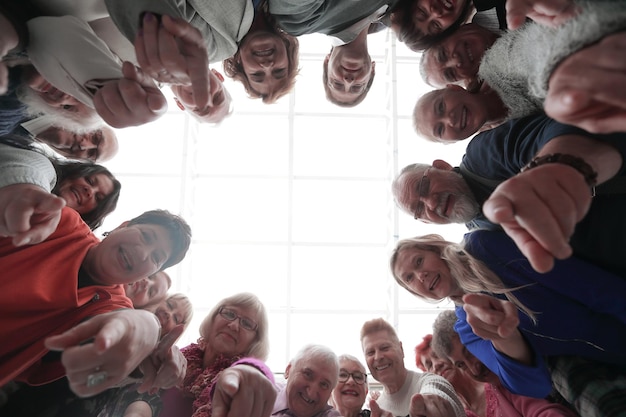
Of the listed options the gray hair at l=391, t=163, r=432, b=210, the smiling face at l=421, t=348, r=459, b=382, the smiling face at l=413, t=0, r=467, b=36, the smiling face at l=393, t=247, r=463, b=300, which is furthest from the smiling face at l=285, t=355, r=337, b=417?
the smiling face at l=413, t=0, r=467, b=36

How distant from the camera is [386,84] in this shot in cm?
540

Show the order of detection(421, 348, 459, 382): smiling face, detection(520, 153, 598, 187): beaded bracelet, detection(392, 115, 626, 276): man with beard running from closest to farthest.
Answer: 1. detection(392, 115, 626, 276): man with beard
2. detection(520, 153, 598, 187): beaded bracelet
3. detection(421, 348, 459, 382): smiling face

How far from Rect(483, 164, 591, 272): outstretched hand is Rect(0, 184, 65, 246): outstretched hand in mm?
1154

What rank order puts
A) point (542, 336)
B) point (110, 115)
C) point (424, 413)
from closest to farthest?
1. point (110, 115)
2. point (542, 336)
3. point (424, 413)

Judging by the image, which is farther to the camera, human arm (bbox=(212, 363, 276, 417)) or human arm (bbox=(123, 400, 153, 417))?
human arm (bbox=(123, 400, 153, 417))

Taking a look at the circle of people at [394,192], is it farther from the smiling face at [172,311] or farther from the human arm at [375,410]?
the smiling face at [172,311]

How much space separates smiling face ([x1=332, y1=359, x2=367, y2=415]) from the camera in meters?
2.41

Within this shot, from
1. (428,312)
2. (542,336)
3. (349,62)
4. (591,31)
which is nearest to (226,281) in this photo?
(428,312)

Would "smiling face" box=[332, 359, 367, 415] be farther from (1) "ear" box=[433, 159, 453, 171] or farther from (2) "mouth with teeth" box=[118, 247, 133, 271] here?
(2) "mouth with teeth" box=[118, 247, 133, 271]

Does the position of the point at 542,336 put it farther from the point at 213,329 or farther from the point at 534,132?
the point at 213,329

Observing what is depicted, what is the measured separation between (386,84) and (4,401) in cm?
505

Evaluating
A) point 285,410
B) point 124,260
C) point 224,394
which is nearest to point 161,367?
point 224,394

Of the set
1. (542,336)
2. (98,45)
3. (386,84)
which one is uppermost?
(386,84)

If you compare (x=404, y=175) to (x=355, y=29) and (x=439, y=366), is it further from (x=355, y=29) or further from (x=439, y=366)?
(x=439, y=366)
